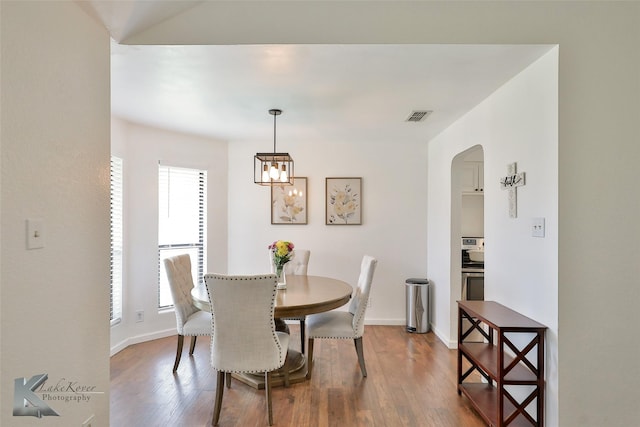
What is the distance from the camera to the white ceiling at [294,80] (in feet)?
7.02

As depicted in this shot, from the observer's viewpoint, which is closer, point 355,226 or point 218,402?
point 218,402

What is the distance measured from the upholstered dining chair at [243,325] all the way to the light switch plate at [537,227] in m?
1.70

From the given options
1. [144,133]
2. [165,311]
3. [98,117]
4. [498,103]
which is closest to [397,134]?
[498,103]

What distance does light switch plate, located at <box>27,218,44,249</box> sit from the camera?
1407mm

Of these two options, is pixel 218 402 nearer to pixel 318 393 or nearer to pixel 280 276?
pixel 318 393

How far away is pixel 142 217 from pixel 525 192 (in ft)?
12.4

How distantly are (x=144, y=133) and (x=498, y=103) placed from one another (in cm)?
366

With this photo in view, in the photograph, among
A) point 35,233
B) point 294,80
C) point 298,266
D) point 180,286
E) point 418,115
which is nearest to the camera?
Result: point 35,233

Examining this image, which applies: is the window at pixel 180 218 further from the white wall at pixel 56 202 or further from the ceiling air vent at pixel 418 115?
the ceiling air vent at pixel 418 115

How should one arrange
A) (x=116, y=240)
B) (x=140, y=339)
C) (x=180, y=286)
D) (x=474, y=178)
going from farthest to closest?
(x=474, y=178)
(x=140, y=339)
(x=116, y=240)
(x=180, y=286)

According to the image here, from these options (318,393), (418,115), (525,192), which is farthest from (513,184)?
(318,393)

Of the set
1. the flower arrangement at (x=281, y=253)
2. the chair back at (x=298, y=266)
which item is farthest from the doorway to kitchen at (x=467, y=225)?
the flower arrangement at (x=281, y=253)

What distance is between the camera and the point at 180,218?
14.3ft

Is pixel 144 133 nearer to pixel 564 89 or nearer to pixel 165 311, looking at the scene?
pixel 165 311
